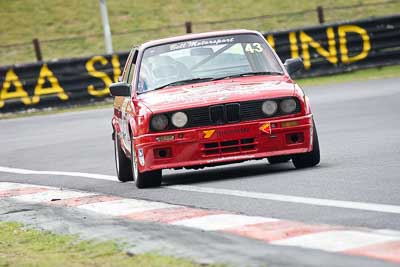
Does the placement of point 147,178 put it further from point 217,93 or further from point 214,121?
point 217,93

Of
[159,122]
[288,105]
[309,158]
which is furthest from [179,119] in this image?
[309,158]

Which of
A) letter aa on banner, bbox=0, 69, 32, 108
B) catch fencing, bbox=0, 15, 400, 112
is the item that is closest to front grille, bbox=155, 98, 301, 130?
catch fencing, bbox=0, 15, 400, 112

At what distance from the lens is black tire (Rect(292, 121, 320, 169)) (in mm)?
11102

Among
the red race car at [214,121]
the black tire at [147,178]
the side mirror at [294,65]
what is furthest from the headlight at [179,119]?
the side mirror at [294,65]

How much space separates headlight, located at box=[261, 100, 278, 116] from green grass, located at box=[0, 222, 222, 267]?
2880mm

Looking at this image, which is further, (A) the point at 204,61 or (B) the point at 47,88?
(B) the point at 47,88

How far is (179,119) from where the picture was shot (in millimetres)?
10758

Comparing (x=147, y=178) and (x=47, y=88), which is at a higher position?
→ (x=147, y=178)

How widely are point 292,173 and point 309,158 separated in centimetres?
35

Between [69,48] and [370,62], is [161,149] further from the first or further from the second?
[69,48]

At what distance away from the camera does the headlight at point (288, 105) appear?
1085 cm

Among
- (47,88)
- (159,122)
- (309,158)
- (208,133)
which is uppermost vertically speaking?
(159,122)

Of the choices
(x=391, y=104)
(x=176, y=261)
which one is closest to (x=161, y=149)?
(x=176, y=261)

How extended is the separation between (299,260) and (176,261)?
73 cm
